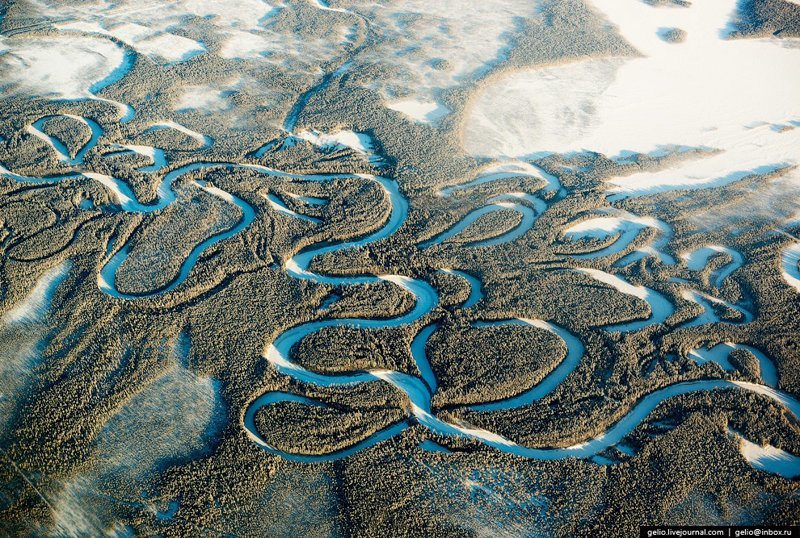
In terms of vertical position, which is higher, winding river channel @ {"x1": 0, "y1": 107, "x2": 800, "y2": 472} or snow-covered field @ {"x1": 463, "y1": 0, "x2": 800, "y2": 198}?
snow-covered field @ {"x1": 463, "y1": 0, "x2": 800, "y2": 198}

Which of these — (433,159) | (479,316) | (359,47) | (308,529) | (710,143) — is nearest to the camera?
(308,529)

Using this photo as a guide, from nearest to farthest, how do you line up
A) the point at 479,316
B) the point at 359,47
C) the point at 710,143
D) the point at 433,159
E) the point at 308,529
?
the point at 308,529 < the point at 479,316 < the point at 433,159 < the point at 710,143 < the point at 359,47

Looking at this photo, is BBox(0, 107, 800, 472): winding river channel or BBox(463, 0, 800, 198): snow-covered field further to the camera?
BBox(463, 0, 800, 198): snow-covered field

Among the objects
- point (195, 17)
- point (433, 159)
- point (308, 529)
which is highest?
point (195, 17)

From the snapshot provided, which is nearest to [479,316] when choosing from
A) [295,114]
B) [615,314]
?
[615,314]

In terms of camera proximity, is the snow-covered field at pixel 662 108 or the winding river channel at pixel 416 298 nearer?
the winding river channel at pixel 416 298

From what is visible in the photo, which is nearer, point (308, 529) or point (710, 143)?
point (308, 529)

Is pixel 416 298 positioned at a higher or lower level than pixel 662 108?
lower

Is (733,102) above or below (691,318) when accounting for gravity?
above

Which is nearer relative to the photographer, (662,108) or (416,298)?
(416,298)

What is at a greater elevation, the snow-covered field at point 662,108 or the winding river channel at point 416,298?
the snow-covered field at point 662,108

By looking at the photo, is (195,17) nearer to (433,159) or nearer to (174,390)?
(433,159)
